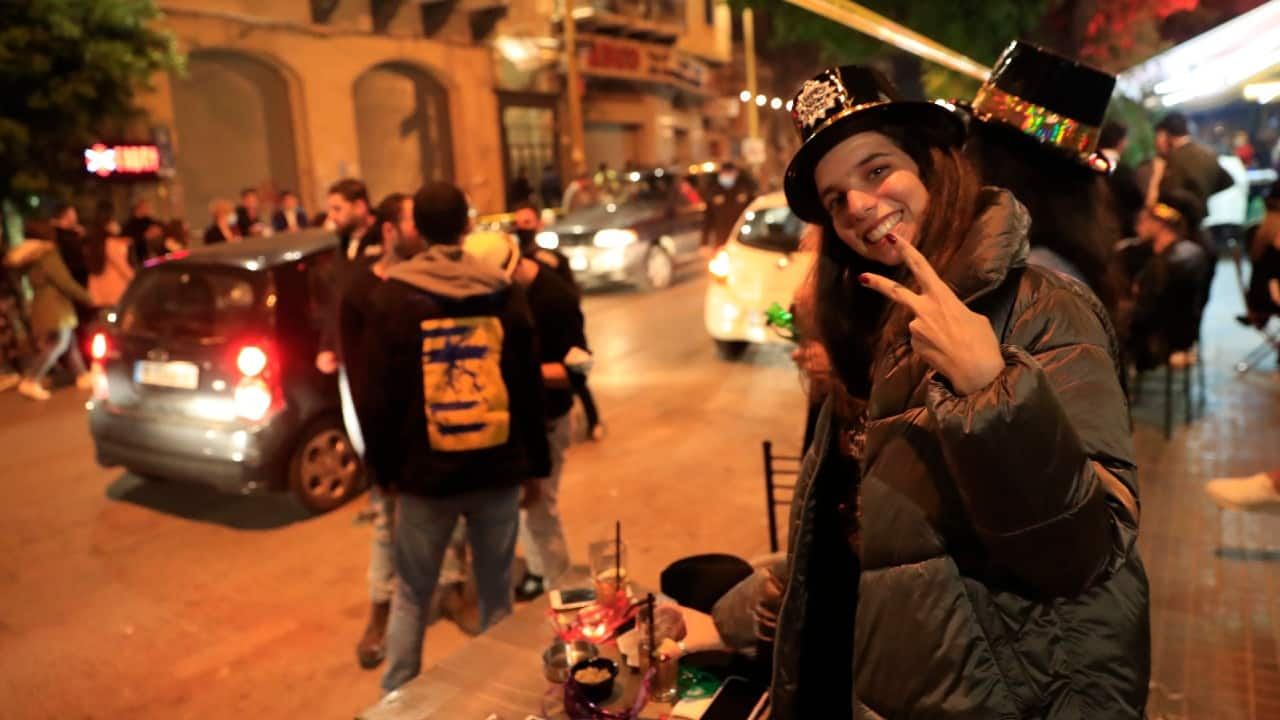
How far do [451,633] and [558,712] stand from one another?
7.63ft

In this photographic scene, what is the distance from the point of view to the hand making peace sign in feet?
4.21

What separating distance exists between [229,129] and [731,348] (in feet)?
43.3

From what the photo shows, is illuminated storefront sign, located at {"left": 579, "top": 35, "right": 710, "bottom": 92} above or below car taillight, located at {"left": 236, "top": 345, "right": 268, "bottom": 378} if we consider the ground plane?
above

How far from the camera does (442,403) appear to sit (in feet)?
11.0

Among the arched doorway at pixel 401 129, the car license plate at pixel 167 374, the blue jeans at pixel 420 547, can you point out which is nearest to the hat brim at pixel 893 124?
the blue jeans at pixel 420 547

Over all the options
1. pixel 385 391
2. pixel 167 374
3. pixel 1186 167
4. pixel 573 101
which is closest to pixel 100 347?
pixel 167 374

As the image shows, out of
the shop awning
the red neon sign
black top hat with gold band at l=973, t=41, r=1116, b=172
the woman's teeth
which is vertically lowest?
the woman's teeth

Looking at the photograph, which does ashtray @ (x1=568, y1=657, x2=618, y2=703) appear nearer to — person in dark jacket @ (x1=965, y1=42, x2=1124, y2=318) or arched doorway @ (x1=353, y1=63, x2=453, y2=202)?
person in dark jacket @ (x1=965, y1=42, x2=1124, y2=318)

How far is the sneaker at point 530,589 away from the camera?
468 centimetres

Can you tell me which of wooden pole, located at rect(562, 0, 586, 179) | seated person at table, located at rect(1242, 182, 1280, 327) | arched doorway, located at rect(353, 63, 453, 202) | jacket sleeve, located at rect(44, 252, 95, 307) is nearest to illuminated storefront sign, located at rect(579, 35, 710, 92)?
wooden pole, located at rect(562, 0, 586, 179)

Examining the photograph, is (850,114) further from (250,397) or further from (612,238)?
(612,238)

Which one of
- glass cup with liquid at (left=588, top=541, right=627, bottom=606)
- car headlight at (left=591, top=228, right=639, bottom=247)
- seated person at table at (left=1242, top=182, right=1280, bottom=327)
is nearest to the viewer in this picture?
glass cup with liquid at (left=588, top=541, right=627, bottom=606)

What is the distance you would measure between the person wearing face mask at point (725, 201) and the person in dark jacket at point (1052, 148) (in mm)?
14341

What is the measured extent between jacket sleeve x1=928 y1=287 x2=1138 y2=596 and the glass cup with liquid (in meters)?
1.52
